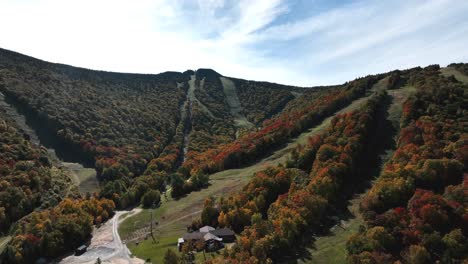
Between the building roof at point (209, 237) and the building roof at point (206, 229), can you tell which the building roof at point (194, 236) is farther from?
the building roof at point (206, 229)

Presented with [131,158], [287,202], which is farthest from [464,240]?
[131,158]

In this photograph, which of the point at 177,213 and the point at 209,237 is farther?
the point at 177,213

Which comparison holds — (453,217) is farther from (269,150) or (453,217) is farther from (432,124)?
(269,150)

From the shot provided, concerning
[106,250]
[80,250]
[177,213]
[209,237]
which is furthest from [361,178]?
[80,250]

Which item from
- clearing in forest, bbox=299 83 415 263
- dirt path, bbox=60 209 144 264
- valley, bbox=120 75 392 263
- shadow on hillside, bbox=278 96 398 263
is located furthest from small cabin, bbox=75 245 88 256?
clearing in forest, bbox=299 83 415 263

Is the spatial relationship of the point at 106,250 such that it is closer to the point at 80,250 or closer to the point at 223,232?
the point at 80,250

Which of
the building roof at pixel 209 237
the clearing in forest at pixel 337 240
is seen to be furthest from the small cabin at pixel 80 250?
the clearing in forest at pixel 337 240
